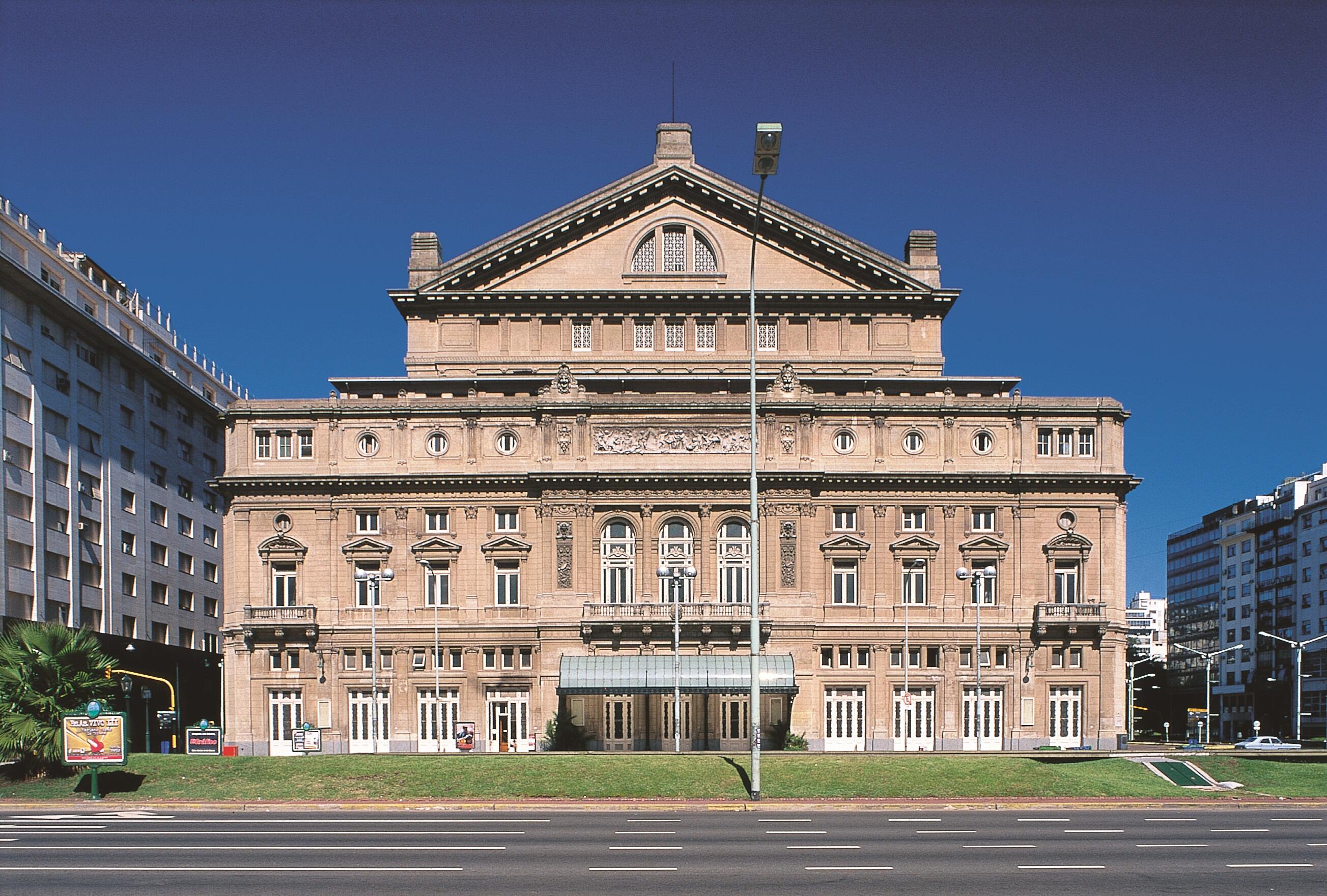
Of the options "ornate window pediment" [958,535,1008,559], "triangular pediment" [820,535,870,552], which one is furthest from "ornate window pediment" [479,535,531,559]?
"ornate window pediment" [958,535,1008,559]

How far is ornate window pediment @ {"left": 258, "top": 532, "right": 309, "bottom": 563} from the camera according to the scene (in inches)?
2657

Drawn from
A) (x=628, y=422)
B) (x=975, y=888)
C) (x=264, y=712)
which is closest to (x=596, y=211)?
(x=628, y=422)

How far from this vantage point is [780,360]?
72.5 meters

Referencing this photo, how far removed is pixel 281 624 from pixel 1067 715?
41924 millimetres

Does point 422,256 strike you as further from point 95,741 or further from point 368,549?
point 95,741

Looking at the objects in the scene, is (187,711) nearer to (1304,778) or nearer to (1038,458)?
(1038,458)

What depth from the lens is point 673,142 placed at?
7369 centimetres

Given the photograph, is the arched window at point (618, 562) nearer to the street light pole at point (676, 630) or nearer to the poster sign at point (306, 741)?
the street light pole at point (676, 630)

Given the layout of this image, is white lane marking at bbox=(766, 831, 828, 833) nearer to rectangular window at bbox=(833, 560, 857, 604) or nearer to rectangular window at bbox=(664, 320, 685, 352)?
rectangular window at bbox=(833, 560, 857, 604)

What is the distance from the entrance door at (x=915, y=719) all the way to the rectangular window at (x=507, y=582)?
68.6 feet

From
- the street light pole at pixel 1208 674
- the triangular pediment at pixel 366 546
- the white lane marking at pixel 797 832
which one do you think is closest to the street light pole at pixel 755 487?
the white lane marking at pixel 797 832

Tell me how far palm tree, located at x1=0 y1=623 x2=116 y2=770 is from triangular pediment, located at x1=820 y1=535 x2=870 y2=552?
36.1 meters

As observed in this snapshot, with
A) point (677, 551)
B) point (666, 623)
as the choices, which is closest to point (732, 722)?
point (666, 623)

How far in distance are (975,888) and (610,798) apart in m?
18.9
